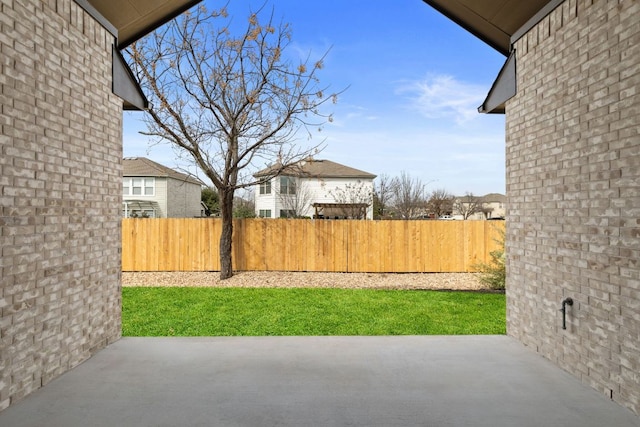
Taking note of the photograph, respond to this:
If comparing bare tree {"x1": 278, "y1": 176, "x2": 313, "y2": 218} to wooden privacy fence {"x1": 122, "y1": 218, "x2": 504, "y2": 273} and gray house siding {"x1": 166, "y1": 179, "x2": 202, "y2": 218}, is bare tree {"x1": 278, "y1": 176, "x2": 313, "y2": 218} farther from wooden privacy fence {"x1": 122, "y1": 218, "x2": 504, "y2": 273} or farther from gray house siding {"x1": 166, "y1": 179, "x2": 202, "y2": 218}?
wooden privacy fence {"x1": 122, "y1": 218, "x2": 504, "y2": 273}

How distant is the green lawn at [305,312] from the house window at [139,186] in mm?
15828

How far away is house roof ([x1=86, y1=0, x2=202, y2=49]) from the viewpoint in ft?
14.3

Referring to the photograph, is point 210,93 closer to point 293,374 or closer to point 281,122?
point 281,122

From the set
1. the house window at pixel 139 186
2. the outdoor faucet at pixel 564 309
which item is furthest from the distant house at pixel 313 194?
the outdoor faucet at pixel 564 309

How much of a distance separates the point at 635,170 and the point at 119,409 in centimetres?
422

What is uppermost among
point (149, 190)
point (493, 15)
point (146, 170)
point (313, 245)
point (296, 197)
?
point (146, 170)

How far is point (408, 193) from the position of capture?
24.9 m

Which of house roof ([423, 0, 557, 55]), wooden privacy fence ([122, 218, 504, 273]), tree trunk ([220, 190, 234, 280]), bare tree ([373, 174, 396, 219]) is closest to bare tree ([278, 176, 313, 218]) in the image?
bare tree ([373, 174, 396, 219])

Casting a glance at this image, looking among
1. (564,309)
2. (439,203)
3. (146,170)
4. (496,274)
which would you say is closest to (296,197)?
(146,170)

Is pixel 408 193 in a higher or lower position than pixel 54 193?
higher

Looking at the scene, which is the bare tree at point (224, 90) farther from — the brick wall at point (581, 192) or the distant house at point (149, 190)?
the distant house at point (149, 190)

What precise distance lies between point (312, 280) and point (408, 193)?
15609 millimetres

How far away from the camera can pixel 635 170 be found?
2.96 m

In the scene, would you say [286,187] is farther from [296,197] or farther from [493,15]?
[493,15]
